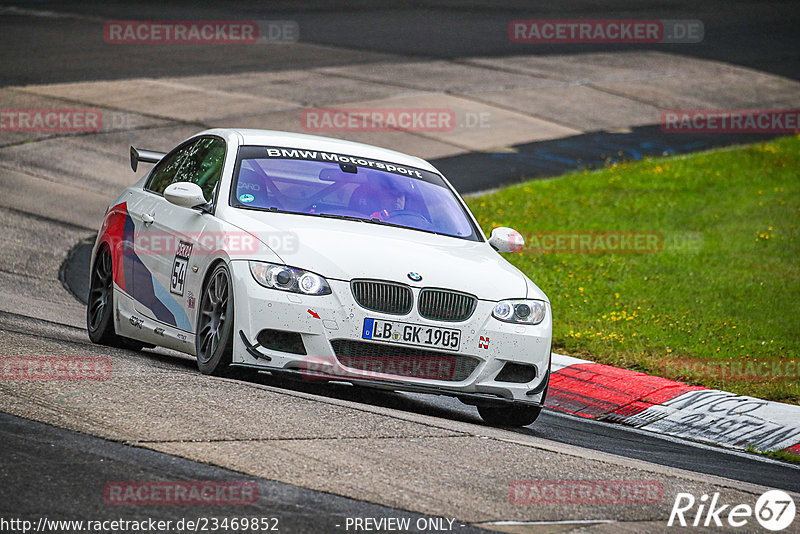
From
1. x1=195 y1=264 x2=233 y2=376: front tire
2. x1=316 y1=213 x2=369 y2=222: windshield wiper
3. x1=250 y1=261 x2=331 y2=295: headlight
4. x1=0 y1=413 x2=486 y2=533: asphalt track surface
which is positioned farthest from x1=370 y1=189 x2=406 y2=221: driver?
x1=0 y1=413 x2=486 y2=533: asphalt track surface

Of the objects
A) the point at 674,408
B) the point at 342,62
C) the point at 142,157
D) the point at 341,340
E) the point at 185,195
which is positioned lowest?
the point at 674,408

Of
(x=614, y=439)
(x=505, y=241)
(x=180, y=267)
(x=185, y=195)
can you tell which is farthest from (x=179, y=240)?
(x=614, y=439)

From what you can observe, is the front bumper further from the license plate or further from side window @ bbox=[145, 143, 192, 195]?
side window @ bbox=[145, 143, 192, 195]

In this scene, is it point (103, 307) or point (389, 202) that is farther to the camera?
point (103, 307)

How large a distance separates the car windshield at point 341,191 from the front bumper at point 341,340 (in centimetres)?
102

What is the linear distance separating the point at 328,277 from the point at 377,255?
1.24 ft

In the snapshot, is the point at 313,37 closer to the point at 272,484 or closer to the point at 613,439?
the point at 613,439

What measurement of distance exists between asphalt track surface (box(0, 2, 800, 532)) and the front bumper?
0.72 m

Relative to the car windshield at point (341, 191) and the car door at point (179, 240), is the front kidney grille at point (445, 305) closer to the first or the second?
the car windshield at point (341, 191)

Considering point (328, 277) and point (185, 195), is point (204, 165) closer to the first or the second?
point (185, 195)

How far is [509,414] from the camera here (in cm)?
840

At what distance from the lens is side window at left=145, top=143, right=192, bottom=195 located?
30.8 feet

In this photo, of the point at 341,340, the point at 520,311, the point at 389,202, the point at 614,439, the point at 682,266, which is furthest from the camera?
the point at 682,266

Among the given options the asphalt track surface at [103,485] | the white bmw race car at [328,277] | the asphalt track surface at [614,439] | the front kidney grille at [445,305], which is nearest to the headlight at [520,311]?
the white bmw race car at [328,277]
